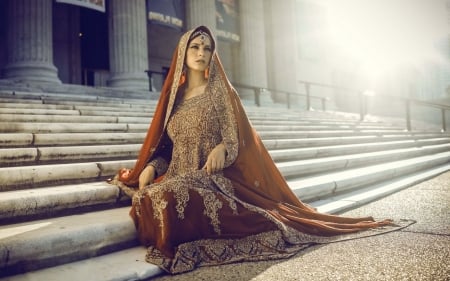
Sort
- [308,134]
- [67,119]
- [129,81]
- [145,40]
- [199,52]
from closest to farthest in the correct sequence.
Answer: [199,52]
[67,119]
[308,134]
[129,81]
[145,40]

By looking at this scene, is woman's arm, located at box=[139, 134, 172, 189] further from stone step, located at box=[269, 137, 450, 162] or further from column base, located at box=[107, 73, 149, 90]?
column base, located at box=[107, 73, 149, 90]

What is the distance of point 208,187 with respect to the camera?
6.35 feet

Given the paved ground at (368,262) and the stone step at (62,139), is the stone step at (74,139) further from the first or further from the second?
the paved ground at (368,262)

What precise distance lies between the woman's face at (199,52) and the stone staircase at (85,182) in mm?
1012

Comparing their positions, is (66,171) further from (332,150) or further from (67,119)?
(332,150)

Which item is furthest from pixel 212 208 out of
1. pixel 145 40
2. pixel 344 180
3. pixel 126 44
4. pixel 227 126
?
pixel 145 40

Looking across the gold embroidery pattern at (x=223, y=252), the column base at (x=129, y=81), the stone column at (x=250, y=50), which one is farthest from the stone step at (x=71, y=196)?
the stone column at (x=250, y=50)

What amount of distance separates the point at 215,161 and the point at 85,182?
3.73ft

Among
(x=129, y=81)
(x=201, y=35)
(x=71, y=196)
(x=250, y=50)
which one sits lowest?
(x=71, y=196)

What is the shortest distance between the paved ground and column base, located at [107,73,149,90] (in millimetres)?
8077

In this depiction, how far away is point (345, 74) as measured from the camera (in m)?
24.5

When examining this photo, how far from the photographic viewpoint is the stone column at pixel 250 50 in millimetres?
13961

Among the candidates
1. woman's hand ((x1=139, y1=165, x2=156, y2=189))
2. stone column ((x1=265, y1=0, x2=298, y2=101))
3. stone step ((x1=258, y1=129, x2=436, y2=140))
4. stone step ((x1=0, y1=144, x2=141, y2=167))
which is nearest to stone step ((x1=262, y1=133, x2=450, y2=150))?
stone step ((x1=258, y1=129, x2=436, y2=140))

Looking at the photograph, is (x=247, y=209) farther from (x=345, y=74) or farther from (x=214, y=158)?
(x=345, y=74)
